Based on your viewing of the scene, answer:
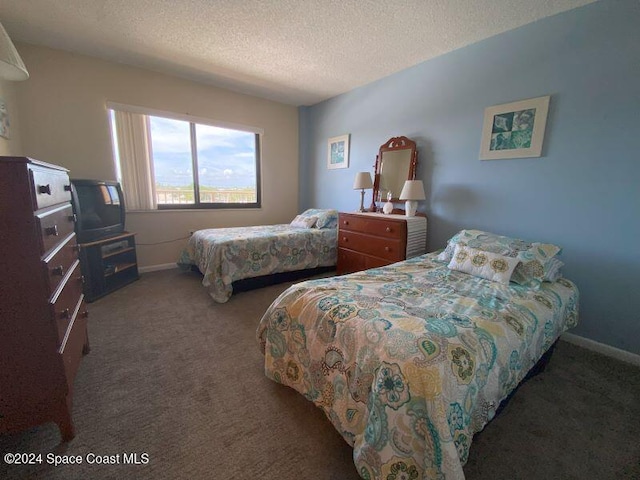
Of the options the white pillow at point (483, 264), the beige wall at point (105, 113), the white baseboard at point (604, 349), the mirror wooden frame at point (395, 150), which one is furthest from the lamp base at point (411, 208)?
the beige wall at point (105, 113)

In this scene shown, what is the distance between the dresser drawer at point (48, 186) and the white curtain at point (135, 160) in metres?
1.92

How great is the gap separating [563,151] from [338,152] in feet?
8.41

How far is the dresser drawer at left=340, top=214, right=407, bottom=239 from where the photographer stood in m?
2.61

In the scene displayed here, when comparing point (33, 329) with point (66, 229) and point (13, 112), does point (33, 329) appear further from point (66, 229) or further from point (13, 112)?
point (13, 112)

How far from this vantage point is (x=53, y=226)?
115 cm

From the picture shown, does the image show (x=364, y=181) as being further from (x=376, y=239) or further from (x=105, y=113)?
(x=105, y=113)

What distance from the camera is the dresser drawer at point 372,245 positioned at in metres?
2.65

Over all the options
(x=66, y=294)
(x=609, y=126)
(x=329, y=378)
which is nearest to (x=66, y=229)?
(x=66, y=294)

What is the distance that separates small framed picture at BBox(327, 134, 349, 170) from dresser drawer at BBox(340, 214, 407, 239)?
1058 millimetres

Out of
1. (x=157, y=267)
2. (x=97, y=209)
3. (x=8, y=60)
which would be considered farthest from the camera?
(x=157, y=267)

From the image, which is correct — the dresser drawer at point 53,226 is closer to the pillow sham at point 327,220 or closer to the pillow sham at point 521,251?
the pillow sham at point 521,251

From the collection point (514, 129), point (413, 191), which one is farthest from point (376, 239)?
point (514, 129)

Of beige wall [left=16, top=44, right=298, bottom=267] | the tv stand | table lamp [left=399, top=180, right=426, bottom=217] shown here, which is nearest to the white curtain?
beige wall [left=16, top=44, right=298, bottom=267]

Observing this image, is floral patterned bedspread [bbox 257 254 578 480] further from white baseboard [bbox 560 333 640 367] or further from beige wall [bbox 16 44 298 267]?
beige wall [bbox 16 44 298 267]
